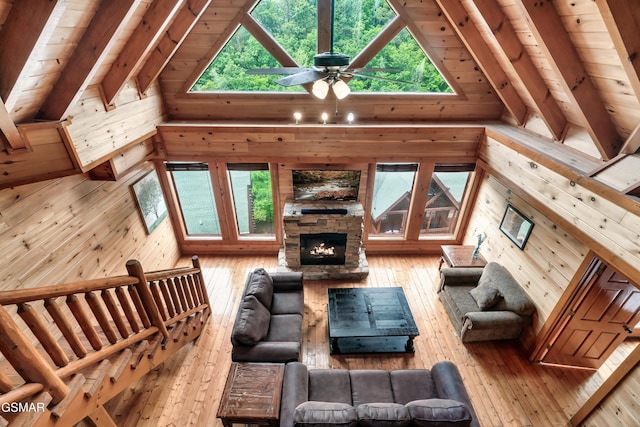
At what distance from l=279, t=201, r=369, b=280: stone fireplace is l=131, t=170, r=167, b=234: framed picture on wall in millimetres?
2230

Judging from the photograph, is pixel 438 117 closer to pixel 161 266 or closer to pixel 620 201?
pixel 620 201

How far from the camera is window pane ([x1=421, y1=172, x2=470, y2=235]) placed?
5547 mm

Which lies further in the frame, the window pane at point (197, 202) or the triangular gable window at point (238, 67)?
the window pane at point (197, 202)

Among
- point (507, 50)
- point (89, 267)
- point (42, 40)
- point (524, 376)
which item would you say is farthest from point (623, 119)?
point (89, 267)

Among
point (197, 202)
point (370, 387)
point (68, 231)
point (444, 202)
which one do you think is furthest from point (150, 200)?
point (444, 202)

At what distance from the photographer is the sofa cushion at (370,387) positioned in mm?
3174

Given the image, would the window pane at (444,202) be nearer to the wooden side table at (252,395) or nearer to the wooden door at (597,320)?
the wooden door at (597,320)

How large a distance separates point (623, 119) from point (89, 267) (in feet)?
20.3

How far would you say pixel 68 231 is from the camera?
11.1 feet

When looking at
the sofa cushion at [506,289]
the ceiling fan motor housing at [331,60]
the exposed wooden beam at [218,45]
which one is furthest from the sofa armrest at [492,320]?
the exposed wooden beam at [218,45]

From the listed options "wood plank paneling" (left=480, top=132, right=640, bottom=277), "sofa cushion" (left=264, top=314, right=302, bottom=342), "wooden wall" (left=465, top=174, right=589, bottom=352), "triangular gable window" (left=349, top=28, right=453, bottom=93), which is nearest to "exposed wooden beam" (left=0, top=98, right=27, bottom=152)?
"sofa cushion" (left=264, top=314, right=302, bottom=342)

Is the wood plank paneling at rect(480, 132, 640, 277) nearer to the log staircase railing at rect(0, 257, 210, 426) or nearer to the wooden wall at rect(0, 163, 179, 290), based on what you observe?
the log staircase railing at rect(0, 257, 210, 426)

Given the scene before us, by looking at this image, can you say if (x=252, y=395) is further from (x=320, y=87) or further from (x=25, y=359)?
(x=320, y=87)

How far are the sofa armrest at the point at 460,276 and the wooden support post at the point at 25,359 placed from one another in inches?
185
